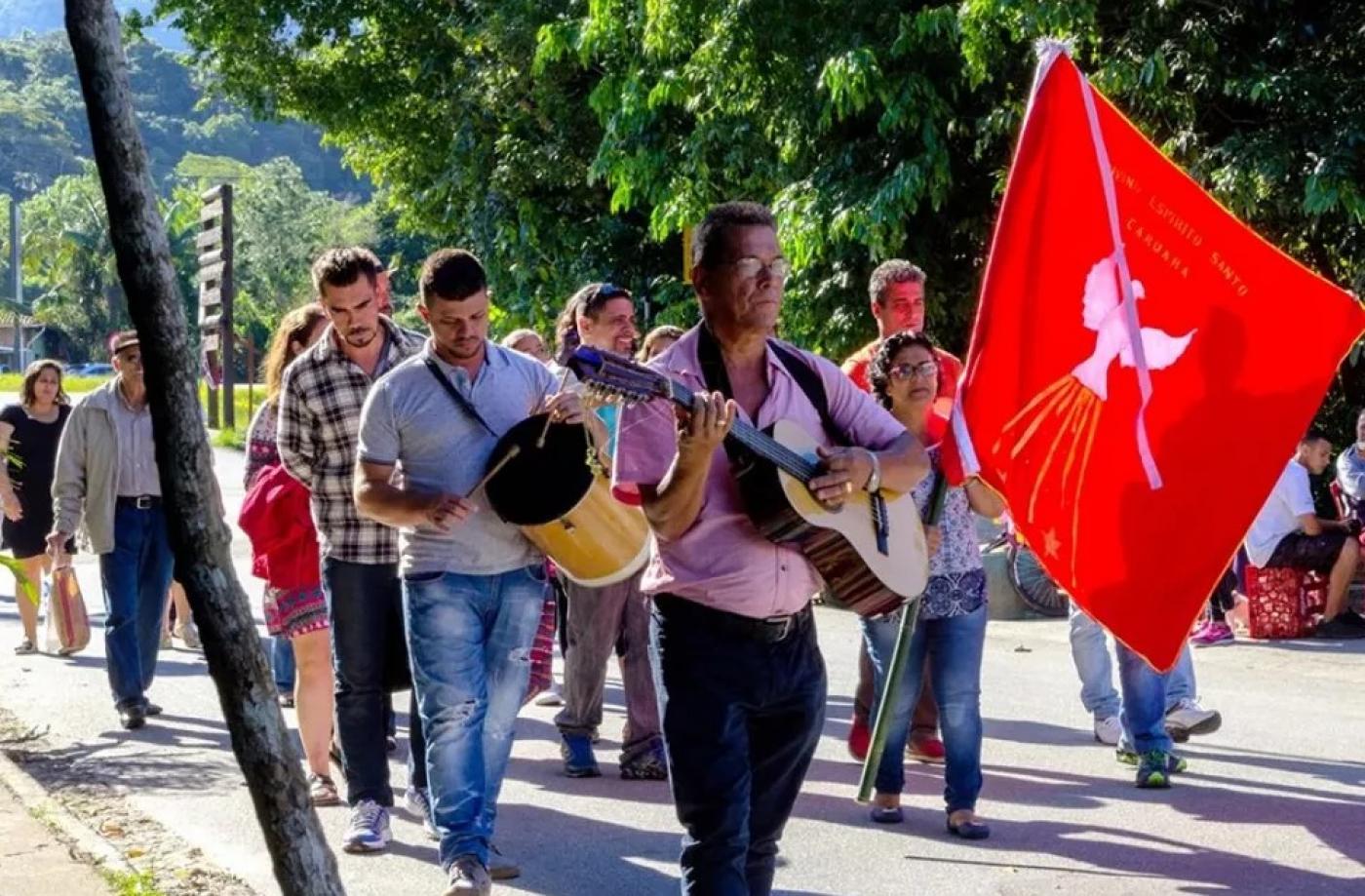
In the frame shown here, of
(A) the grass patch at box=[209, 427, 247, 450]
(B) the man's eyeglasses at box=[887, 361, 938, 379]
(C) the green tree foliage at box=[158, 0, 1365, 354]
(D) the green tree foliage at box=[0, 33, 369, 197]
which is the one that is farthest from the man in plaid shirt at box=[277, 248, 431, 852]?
(D) the green tree foliage at box=[0, 33, 369, 197]

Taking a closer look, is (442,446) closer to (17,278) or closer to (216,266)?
(216,266)

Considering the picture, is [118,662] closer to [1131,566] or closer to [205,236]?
[1131,566]

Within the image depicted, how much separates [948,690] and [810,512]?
2.82 meters

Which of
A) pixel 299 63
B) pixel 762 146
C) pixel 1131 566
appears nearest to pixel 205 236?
pixel 299 63

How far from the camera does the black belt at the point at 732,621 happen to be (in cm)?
486

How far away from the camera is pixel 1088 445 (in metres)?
6.02

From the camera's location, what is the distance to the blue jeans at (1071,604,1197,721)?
30.4 feet

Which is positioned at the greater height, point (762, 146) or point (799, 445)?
point (762, 146)

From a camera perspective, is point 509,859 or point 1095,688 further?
point 1095,688

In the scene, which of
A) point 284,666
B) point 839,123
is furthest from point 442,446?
point 839,123

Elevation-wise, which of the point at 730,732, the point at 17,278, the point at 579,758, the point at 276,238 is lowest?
the point at 579,758

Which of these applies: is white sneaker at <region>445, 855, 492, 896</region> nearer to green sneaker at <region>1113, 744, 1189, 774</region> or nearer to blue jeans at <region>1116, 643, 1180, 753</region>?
blue jeans at <region>1116, 643, 1180, 753</region>

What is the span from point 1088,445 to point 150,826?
3948 mm

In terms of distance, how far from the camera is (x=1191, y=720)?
9.12 m
